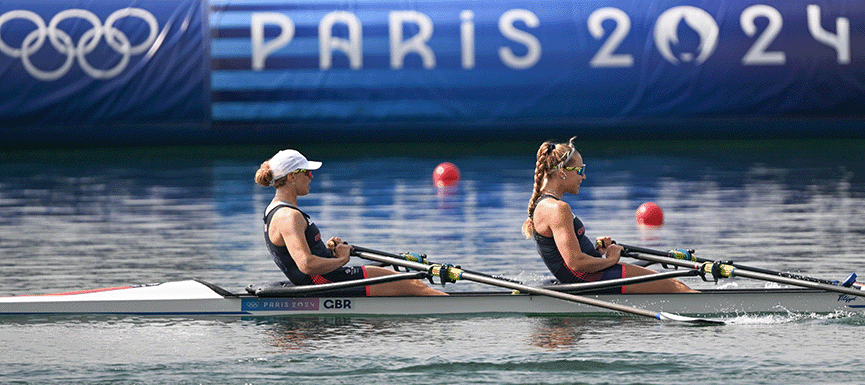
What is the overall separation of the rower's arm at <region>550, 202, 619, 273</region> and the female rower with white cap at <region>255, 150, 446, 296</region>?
910 mm

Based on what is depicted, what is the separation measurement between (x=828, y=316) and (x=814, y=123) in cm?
1594

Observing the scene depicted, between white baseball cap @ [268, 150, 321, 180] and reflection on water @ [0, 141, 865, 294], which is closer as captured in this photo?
white baseball cap @ [268, 150, 321, 180]

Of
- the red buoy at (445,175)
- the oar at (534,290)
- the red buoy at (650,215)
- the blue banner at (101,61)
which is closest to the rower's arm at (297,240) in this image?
the oar at (534,290)

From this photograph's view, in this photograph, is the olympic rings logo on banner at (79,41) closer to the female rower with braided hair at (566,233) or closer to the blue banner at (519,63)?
the blue banner at (519,63)

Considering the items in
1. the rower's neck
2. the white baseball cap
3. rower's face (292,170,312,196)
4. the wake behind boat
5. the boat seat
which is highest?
the white baseball cap

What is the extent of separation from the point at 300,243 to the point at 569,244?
1718 millimetres

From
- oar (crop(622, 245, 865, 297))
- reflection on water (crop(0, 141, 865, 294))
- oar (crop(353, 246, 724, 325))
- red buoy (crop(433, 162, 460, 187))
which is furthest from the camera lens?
red buoy (crop(433, 162, 460, 187))

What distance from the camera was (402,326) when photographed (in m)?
8.84

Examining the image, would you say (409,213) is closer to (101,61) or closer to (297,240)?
(297,240)

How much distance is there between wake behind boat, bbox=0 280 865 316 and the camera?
29.7 ft

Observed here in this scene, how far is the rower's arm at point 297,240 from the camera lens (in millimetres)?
8883

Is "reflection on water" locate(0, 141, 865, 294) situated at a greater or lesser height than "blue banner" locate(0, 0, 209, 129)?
lesser

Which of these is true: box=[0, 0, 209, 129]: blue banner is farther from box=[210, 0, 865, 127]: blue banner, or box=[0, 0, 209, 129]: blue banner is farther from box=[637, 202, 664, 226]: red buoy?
box=[637, 202, 664, 226]: red buoy

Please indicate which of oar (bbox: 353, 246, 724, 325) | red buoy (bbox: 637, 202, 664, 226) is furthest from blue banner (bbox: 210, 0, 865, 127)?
oar (bbox: 353, 246, 724, 325)
